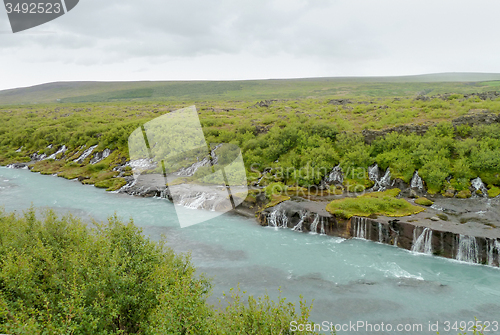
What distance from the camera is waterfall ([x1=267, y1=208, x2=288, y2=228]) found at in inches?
1449

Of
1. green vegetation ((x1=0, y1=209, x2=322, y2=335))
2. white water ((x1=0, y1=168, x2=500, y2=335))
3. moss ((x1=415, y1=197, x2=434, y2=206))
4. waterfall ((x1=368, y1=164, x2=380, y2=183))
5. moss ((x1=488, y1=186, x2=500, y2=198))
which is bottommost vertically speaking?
white water ((x1=0, y1=168, x2=500, y2=335))

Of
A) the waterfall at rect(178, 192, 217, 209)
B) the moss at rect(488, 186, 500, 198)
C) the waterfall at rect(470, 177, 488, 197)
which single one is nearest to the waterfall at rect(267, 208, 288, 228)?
the waterfall at rect(178, 192, 217, 209)

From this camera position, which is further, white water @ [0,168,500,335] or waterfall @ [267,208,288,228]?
waterfall @ [267,208,288,228]

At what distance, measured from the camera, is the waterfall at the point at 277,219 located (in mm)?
36812

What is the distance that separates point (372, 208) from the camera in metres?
33.9

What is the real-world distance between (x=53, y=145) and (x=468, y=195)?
9698 centimetres

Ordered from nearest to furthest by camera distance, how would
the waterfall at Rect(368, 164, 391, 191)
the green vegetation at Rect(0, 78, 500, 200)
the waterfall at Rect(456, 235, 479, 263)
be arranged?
the waterfall at Rect(456, 235, 479, 263) → the green vegetation at Rect(0, 78, 500, 200) → the waterfall at Rect(368, 164, 391, 191)

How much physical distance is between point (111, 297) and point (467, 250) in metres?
29.6

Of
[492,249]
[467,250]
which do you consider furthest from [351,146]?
[492,249]

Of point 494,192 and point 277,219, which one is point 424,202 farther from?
point 277,219

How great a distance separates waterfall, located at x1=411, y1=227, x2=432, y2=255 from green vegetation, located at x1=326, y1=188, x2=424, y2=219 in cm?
356

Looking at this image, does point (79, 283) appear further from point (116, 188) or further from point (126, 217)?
point (116, 188)

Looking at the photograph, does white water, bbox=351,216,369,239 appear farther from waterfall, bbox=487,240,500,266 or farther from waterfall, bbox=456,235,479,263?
waterfall, bbox=487,240,500,266

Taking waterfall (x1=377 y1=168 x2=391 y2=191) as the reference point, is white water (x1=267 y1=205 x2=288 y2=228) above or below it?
below
